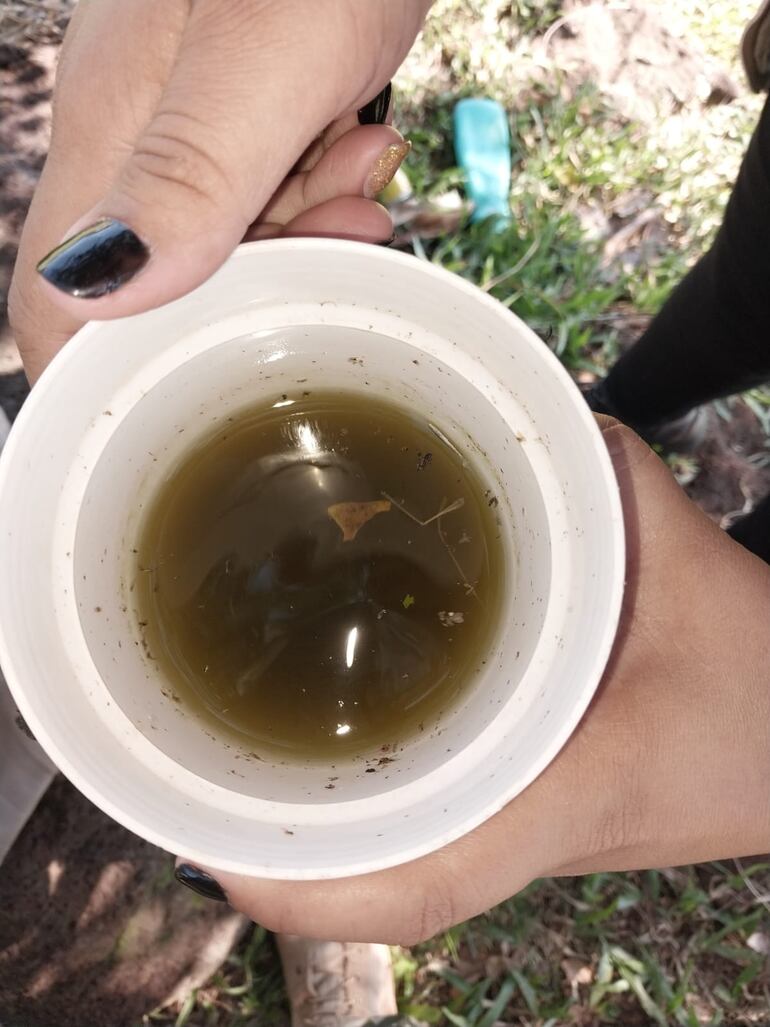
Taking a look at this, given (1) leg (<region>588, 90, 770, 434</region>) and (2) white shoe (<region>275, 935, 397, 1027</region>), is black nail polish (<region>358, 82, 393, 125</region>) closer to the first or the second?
(1) leg (<region>588, 90, 770, 434</region>)

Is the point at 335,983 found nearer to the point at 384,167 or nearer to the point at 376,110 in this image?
the point at 384,167

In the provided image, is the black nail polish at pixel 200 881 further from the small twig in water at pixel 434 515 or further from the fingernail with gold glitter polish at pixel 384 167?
the fingernail with gold glitter polish at pixel 384 167

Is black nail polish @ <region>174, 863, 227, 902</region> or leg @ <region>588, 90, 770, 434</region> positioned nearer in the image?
black nail polish @ <region>174, 863, 227, 902</region>

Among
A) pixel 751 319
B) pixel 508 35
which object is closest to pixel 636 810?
pixel 751 319

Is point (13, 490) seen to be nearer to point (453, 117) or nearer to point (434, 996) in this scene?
point (434, 996)

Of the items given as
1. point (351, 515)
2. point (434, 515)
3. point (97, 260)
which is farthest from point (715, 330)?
point (97, 260)

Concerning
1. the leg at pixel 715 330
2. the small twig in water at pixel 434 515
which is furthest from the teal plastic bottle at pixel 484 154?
the small twig in water at pixel 434 515

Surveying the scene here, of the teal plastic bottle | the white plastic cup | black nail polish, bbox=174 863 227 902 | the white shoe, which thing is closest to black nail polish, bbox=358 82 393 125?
the white plastic cup
